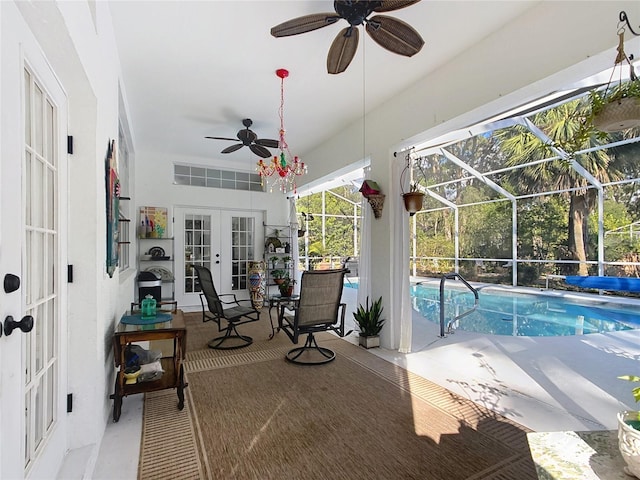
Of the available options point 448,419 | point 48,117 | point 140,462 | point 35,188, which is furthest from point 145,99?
point 448,419

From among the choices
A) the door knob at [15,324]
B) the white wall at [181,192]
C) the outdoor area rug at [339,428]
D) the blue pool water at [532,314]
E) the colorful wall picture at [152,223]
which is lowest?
the blue pool water at [532,314]

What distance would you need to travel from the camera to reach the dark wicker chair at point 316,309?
346 cm

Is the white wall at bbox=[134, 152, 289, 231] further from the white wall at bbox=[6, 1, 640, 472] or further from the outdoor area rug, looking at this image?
the outdoor area rug

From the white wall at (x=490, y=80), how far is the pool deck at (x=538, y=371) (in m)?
0.70

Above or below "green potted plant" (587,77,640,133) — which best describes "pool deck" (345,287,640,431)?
below

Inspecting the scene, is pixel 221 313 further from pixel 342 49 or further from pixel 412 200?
pixel 342 49

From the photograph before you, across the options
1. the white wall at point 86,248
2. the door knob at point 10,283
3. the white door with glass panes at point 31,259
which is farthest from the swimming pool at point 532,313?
the door knob at point 10,283

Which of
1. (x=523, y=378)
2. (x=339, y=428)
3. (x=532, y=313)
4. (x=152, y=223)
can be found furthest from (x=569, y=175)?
(x=152, y=223)

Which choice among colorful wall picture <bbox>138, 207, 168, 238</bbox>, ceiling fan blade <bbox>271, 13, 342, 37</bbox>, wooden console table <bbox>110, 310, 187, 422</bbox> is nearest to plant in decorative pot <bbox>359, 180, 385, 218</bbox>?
ceiling fan blade <bbox>271, 13, 342, 37</bbox>

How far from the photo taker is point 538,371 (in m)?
3.24

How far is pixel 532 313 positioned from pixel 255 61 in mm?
6827

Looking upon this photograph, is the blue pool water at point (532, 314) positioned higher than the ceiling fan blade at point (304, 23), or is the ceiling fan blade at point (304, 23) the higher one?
the ceiling fan blade at point (304, 23)

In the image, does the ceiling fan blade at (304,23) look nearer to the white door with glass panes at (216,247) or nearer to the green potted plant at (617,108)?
the green potted plant at (617,108)

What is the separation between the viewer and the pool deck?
8.13 feet
